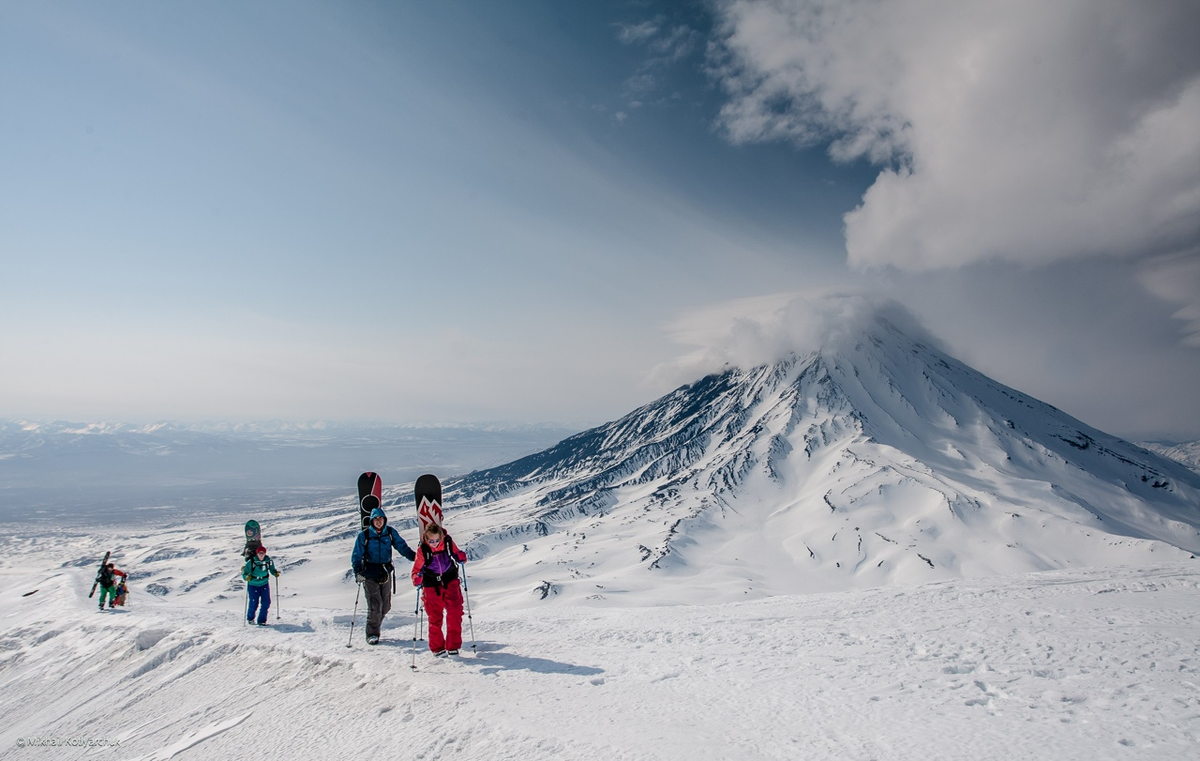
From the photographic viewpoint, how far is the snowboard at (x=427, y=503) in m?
11.5

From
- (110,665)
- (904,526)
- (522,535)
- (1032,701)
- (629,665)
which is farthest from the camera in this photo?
(522,535)

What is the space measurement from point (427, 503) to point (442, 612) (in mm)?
2345

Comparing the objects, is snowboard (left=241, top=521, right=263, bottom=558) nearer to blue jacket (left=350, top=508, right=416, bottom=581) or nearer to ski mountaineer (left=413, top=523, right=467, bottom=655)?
blue jacket (left=350, top=508, right=416, bottom=581)

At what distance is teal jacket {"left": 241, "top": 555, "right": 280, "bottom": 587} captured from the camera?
15.4 m

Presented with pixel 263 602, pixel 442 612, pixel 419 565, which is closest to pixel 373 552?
pixel 419 565

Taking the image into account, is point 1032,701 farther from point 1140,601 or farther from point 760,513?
point 760,513

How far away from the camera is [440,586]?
1065 cm

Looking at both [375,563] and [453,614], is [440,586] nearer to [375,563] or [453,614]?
[453,614]

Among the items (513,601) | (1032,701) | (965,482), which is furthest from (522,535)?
(1032,701)

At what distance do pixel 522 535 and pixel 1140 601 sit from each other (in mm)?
192947

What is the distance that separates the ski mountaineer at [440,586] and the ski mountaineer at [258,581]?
23.1 feet

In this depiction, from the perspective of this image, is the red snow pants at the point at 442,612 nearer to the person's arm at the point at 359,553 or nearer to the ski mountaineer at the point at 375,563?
the ski mountaineer at the point at 375,563

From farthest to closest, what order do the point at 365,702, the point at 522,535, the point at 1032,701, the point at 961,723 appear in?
the point at 522,535 → the point at 365,702 → the point at 1032,701 → the point at 961,723

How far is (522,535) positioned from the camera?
194 meters
